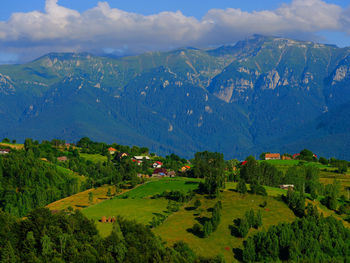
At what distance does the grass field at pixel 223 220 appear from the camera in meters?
111

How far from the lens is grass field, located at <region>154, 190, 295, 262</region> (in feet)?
364

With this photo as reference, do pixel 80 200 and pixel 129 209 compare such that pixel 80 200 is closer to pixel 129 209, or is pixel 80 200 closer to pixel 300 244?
pixel 129 209

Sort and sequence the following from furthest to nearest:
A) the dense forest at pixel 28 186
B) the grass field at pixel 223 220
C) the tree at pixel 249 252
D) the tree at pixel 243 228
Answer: the dense forest at pixel 28 186 < the tree at pixel 243 228 < the grass field at pixel 223 220 < the tree at pixel 249 252

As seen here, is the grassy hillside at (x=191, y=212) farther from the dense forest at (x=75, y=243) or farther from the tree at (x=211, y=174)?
the dense forest at (x=75, y=243)

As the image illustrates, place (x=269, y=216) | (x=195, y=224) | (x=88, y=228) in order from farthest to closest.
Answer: (x=269, y=216) → (x=195, y=224) → (x=88, y=228)

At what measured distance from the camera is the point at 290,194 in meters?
138

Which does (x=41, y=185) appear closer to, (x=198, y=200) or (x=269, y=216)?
(x=198, y=200)

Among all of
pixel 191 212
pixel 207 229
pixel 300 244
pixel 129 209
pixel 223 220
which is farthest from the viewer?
pixel 129 209

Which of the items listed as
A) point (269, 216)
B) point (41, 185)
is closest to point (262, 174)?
point (269, 216)

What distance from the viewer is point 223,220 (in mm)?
123438

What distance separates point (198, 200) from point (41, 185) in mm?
74446

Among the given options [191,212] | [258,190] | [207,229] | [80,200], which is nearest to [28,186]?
[80,200]

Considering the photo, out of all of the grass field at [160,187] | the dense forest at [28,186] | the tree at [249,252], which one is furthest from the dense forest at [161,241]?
the grass field at [160,187]

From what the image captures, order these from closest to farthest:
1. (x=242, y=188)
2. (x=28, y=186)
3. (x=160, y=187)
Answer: (x=242, y=188), (x=160, y=187), (x=28, y=186)
